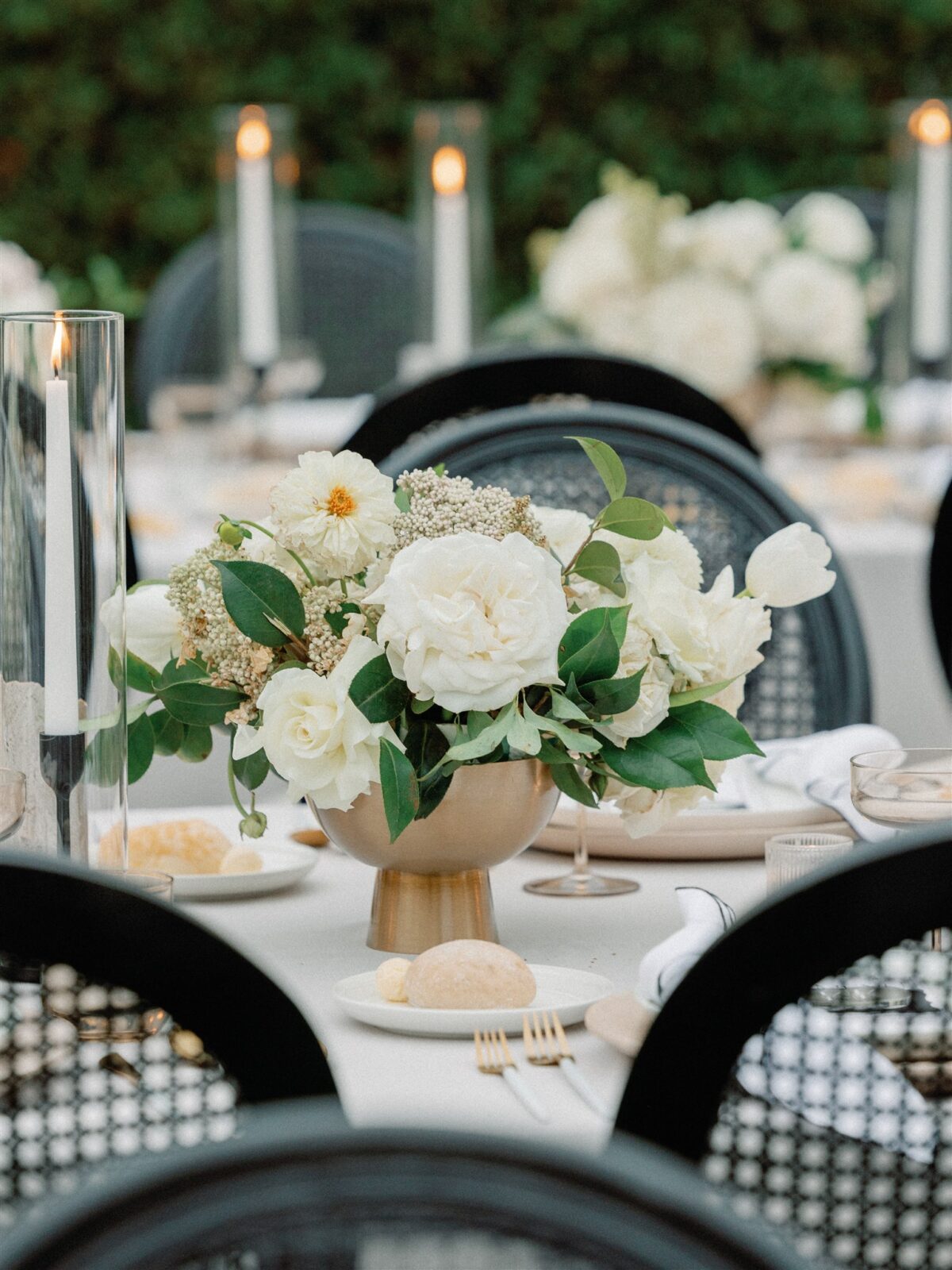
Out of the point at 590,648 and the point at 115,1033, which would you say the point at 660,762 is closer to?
the point at 590,648

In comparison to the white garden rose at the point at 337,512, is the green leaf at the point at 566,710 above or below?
below

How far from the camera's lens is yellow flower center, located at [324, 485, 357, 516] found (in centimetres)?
104

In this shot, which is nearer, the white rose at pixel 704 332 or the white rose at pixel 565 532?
the white rose at pixel 565 532

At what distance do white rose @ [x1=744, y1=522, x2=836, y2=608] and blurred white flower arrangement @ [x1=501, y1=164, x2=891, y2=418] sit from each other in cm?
178

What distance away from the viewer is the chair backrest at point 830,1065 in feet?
2.17

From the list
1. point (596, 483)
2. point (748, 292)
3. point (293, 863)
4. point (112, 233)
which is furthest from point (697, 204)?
point (293, 863)

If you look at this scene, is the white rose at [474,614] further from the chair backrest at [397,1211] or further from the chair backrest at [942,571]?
the chair backrest at [942,571]

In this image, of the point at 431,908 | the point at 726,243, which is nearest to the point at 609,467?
the point at 431,908

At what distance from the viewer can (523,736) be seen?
0.99m

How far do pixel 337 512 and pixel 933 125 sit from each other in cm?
221

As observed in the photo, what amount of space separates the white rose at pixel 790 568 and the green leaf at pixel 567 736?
0.16 m

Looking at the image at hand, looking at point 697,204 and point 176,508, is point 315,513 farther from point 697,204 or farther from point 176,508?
point 697,204

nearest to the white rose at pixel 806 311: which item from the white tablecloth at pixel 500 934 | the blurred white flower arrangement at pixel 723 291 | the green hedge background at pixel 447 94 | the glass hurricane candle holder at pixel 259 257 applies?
the blurred white flower arrangement at pixel 723 291

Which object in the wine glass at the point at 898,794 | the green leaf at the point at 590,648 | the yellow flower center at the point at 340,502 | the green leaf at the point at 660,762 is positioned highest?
the yellow flower center at the point at 340,502
